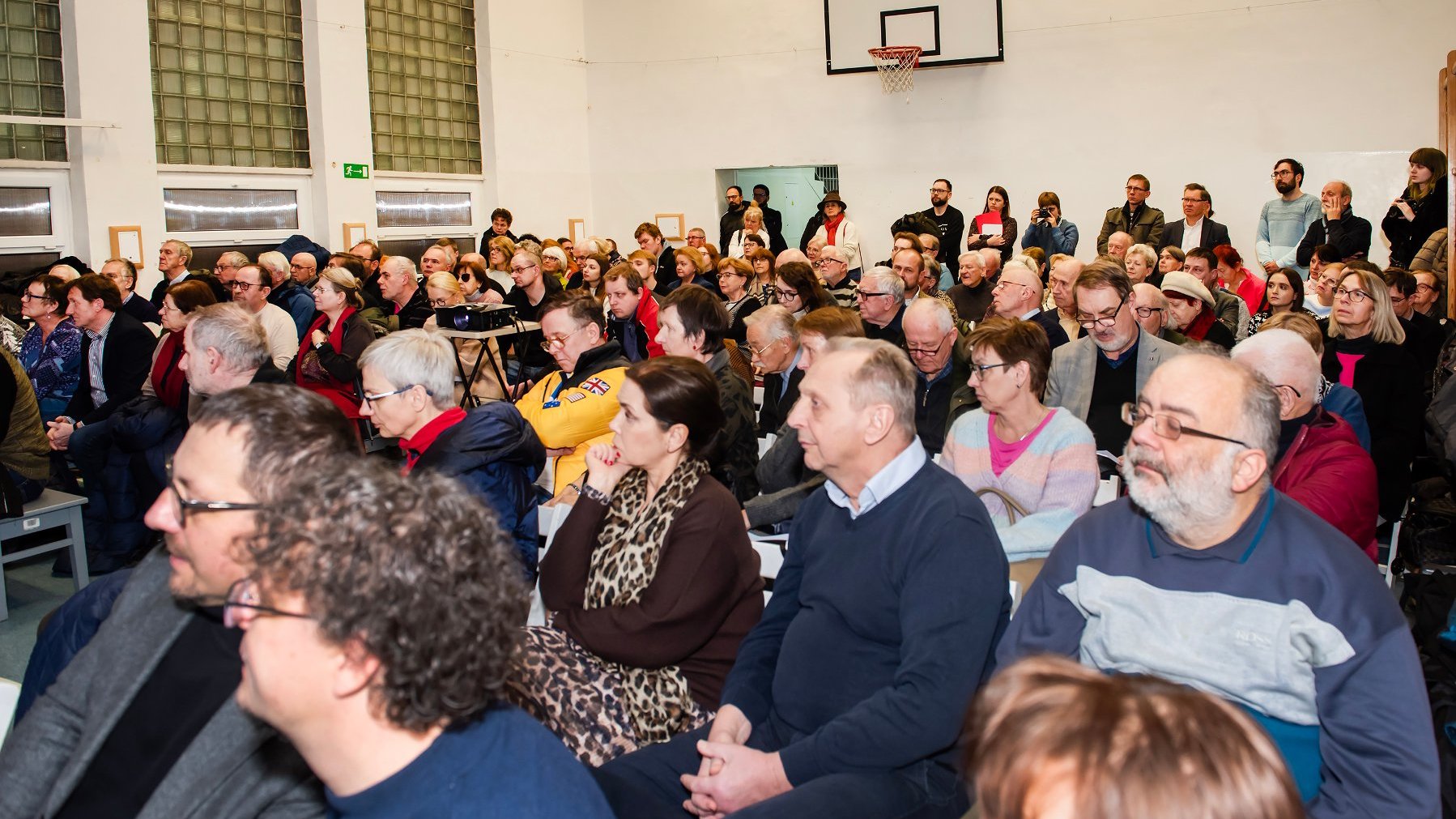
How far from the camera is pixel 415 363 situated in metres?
3.14

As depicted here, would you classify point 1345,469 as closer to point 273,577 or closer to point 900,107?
point 273,577

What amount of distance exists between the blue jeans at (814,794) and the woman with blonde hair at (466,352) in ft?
15.7

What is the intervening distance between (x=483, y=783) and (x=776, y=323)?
3630 millimetres

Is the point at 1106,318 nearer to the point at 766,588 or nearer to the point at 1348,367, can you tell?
the point at 1348,367

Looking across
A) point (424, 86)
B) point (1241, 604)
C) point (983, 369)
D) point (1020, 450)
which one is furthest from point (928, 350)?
point (424, 86)

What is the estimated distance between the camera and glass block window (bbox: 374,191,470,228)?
38.8ft

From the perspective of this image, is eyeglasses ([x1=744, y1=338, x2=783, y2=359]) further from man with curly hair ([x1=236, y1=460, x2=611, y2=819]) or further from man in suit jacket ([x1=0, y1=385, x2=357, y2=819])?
man with curly hair ([x1=236, y1=460, x2=611, y2=819])

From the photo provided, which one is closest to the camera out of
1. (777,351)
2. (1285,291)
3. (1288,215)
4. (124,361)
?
(777,351)

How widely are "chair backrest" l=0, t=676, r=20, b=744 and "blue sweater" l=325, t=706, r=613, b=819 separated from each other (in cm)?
130

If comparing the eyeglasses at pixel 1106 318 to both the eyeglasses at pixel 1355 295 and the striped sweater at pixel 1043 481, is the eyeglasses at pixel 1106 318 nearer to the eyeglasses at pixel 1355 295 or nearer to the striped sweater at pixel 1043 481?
the striped sweater at pixel 1043 481

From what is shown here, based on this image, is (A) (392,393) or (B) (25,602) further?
(B) (25,602)

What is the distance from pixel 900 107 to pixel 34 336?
8783 mm

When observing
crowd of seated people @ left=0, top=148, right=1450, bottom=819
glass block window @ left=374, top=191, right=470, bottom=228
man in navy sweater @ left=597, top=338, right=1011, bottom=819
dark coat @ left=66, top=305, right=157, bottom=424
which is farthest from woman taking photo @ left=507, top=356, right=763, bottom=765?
glass block window @ left=374, top=191, right=470, bottom=228

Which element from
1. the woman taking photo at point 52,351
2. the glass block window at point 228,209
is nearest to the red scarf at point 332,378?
the woman taking photo at point 52,351
